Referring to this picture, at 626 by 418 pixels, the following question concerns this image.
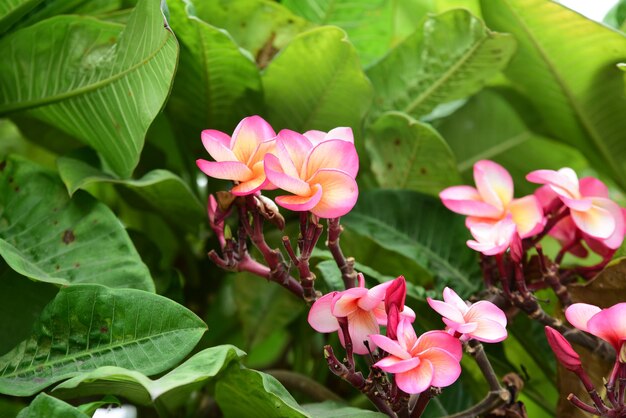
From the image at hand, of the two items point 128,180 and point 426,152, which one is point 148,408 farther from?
point 426,152

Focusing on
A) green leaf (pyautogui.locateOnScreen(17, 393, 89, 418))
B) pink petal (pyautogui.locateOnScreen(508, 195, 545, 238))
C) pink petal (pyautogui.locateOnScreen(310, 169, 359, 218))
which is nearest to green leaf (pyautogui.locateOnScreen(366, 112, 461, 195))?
pink petal (pyautogui.locateOnScreen(508, 195, 545, 238))

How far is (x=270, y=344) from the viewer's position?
1.07 metres

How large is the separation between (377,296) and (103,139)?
0.95 feet

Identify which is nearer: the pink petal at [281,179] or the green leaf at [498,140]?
the pink petal at [281,179]

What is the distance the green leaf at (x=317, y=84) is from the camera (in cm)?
69

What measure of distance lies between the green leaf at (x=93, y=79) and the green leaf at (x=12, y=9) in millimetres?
14

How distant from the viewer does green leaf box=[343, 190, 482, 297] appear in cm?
72

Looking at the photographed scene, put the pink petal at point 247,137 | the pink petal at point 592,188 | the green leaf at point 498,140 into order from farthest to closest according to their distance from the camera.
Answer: the green leaf at point 498,140, the pink petal at point 592,188, the pink petal at point 247,137

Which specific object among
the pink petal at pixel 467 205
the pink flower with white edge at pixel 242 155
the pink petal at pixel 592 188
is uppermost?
the pink flower with white edge at pixel 242 155

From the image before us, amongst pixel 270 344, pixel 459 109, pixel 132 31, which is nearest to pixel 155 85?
pixel 132 31

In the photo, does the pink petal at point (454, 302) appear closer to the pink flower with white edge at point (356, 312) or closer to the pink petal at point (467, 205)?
the pink flower with white edge at point (356, 312)

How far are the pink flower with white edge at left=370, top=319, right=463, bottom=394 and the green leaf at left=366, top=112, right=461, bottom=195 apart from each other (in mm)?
283

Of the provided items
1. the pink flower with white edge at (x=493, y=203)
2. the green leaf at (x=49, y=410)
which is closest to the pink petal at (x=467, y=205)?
the pink flower with white edge at (x=493, y=203)

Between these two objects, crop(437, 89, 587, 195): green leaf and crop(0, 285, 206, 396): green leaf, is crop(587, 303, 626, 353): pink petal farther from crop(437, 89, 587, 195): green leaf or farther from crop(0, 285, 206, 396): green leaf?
crop(437, 89, 587, 195): green leaf
